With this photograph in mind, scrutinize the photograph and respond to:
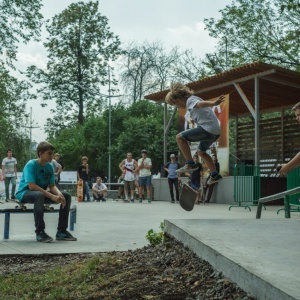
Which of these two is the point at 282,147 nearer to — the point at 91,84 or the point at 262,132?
the point at 262,132

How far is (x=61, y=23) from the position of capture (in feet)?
168

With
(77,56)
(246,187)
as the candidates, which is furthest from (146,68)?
(246,187)

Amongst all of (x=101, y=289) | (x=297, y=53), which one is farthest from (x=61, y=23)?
(x=101, y=289)

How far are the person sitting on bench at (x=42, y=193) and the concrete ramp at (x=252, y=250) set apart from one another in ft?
7.71

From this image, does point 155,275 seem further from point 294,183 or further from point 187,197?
point 294,183

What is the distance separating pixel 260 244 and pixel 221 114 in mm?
17417

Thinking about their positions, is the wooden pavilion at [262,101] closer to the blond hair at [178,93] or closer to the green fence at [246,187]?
the green fence at [246,187]

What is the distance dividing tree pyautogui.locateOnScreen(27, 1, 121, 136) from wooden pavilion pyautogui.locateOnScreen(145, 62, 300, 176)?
23477 millimetres

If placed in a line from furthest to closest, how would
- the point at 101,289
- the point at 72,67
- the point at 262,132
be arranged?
the point at 72,67, the point at 262,132, the point at 101,289

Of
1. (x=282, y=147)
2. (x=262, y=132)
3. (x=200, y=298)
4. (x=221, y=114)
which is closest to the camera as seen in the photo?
(x=200, y=298)

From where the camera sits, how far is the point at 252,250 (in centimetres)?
420

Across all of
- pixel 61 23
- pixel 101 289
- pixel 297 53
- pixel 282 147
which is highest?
pixel 61 23

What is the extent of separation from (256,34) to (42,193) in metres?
31.6

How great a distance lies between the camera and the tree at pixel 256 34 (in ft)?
120
